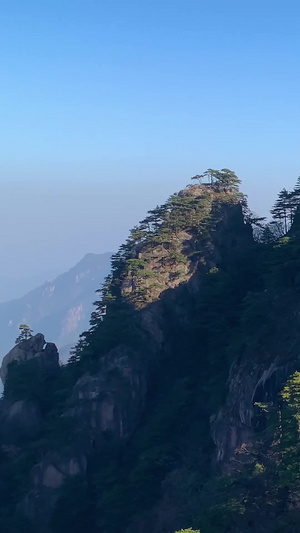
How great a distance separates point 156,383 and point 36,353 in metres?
11.9

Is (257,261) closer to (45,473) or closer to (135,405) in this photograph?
(135,405)

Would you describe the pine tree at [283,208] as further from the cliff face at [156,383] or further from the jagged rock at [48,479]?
the jagged rock at [48,479]

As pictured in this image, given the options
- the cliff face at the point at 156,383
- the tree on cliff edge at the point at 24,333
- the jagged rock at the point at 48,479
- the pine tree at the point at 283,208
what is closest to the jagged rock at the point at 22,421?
the cliff face at the point at 156,383

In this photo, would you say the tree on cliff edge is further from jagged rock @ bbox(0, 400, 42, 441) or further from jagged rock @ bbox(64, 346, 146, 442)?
jagged rock @ bbox(64, 346, 146, 442)

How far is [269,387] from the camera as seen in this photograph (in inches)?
1420

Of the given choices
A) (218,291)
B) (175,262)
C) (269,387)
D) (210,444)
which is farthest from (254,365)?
(175,262)

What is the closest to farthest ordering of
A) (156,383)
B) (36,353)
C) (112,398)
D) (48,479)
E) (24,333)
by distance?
(48,479)
(112,398)
(156,383)
(36,353)
(24,333)

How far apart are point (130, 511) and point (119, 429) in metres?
7.55

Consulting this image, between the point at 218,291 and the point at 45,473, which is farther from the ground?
the point at 218,291

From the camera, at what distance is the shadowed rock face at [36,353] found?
54.0m

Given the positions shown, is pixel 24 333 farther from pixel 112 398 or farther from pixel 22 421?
pixel 112 398

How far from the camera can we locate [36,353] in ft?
180

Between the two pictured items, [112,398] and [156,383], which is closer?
[112,398]

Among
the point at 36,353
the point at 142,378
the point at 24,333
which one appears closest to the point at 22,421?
the point at 36,353
